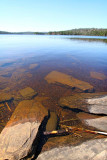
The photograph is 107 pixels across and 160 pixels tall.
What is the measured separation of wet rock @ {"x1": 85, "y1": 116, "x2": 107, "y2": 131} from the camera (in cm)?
449

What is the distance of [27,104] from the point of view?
595 cm

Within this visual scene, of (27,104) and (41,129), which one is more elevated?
(27,104)

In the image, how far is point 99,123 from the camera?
4.72 meters

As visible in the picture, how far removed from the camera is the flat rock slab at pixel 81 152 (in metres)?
3.07

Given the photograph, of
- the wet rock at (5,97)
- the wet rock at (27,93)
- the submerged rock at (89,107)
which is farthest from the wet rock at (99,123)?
the wet rock at (5,97)

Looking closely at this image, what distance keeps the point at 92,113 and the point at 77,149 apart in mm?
2539

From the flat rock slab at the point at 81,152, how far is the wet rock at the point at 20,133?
68 centimetres

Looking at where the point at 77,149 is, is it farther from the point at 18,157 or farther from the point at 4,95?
the point at 4,95

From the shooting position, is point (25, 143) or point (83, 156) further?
point (25, 143)

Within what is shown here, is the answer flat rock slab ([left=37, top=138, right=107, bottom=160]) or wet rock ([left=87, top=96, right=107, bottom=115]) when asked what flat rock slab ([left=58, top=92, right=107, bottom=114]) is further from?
flat rock slab ([left=37, top=138, right=107, bottom=160])

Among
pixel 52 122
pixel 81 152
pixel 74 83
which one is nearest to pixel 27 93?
pixel 52 122

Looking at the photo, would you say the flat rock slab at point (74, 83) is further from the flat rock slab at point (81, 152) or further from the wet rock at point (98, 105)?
Answer: the flat rock slab at point (81, 152)

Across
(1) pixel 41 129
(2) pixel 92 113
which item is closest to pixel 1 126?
(1) pixel 41 129

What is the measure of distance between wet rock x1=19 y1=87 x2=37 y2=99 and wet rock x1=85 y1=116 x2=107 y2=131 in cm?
434
